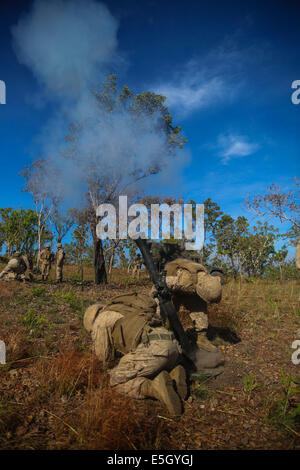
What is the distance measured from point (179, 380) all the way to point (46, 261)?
36.8 ft

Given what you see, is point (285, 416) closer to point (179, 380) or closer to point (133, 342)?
point (179, 380)

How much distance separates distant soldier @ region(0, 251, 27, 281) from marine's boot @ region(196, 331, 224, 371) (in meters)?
8.47

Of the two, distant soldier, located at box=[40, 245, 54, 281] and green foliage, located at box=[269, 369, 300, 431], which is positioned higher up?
distant soldier, located at box=[40, 245, 54, 281]

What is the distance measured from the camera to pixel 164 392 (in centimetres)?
307

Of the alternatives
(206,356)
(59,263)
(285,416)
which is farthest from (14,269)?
(285,416)

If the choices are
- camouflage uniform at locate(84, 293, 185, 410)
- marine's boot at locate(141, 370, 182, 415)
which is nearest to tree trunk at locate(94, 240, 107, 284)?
camouflage uniform at locate(84, 293, 185, 410)

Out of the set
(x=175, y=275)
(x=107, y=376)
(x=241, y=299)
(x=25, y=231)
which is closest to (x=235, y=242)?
(x=241, y=299)

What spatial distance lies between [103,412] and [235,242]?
19.9 m

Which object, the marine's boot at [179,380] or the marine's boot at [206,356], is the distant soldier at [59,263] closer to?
the marine's boot at [206,356]

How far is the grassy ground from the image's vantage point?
252 centimetres

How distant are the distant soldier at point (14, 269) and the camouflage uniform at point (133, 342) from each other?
814 cm

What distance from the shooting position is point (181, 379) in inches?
134

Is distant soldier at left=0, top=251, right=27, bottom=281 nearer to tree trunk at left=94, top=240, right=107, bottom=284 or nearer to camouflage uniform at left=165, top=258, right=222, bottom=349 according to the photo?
Answer: tree trunk at left=94, top=240, right=107, bottom=284

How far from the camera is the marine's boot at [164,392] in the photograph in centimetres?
301
